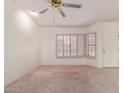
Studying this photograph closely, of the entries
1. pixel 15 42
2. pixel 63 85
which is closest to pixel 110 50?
pixel 63 85

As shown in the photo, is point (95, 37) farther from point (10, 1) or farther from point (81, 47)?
point (10, 1)

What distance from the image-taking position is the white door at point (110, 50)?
857 centimetres

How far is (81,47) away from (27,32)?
4.37 meters

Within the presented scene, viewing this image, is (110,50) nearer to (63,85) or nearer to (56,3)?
(63,85)

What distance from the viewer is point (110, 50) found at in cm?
864

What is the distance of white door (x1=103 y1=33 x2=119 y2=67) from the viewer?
8.57 m

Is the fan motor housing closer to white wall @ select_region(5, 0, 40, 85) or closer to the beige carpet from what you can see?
white wall @ select_region(5, 0, 40, 85)

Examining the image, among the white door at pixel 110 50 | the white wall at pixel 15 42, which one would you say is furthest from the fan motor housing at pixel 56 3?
the white door at pixel 110 50

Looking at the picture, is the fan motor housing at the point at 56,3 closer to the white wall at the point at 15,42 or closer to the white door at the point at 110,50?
the white wall at the point at 15,42

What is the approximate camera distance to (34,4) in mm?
5664

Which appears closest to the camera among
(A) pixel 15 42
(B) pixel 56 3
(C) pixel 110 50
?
(B) pixel 56 3

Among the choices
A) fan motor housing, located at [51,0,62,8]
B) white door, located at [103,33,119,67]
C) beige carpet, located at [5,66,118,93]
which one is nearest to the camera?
fan motor housing, located at [51,0,62,8]

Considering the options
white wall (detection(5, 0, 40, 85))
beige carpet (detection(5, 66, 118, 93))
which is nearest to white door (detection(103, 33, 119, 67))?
beige carpet (detection(5, 66, 118, 93))
